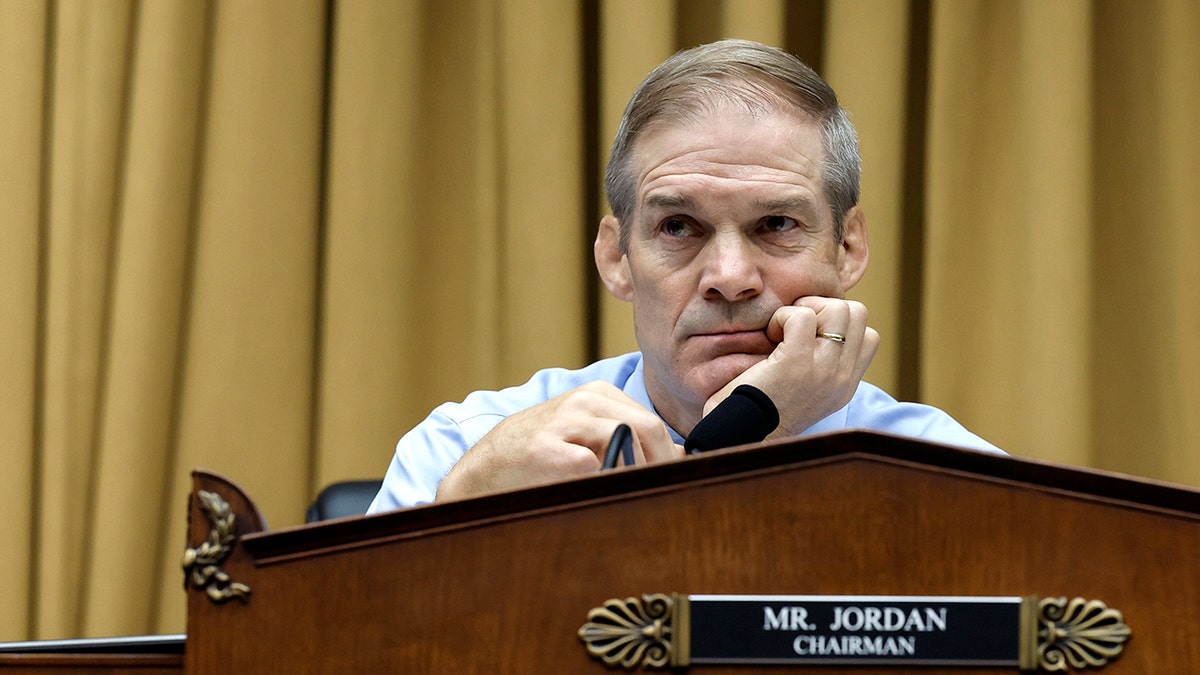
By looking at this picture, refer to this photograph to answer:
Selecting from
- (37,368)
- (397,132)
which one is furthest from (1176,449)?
(37,368)

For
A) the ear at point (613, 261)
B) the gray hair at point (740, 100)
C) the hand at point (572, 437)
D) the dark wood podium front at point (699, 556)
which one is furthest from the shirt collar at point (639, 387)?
the dark wood podium front at point (699, 556)

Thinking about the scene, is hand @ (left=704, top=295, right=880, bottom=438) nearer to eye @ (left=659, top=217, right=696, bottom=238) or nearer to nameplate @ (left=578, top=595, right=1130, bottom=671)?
eye @ (left=659, top=217, right=696, bottom=238)

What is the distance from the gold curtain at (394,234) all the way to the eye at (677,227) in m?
0.76

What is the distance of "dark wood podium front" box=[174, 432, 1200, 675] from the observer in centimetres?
66

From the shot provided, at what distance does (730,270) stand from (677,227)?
12cm

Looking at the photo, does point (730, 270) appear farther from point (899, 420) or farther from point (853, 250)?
point (899, 420)

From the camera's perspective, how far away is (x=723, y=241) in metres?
1.44

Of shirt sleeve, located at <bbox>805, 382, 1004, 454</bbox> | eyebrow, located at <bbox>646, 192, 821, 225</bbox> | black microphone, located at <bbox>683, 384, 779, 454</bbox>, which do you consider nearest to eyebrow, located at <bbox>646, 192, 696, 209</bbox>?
eyebrow, located at <bbox>646, 192, 821, 225</bbox>

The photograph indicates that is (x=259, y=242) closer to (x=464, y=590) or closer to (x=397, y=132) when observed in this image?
(x=397, y=132)

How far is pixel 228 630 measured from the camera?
670 millimetres

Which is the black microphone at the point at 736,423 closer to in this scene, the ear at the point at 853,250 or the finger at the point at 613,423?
the finger at the point at 613,423

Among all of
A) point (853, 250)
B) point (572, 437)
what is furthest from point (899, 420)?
point (572, 437)

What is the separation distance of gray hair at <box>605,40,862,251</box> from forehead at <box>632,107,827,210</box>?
2cm

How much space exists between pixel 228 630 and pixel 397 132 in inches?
70.2
